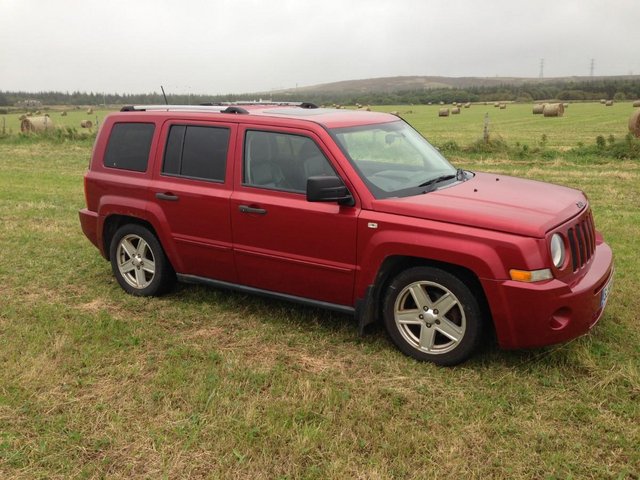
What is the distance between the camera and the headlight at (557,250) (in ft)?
12.3

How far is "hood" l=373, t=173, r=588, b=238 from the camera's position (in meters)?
3.75

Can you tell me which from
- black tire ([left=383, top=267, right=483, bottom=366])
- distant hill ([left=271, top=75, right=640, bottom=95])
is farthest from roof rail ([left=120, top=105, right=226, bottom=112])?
distant hill ([left=271, top=75, right=640, bottom=95])

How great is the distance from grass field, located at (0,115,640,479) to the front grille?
2.17 ft

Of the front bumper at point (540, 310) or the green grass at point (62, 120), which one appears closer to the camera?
the front bumper at point (540, 310)

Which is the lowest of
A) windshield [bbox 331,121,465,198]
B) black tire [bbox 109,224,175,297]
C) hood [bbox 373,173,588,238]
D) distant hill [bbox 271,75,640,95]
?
black tire [bbox 109,224,175,297]

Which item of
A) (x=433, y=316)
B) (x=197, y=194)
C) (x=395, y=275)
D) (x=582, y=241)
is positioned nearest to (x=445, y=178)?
(x=395, y=275)

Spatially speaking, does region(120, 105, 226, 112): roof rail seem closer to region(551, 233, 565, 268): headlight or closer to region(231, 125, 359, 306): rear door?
region(231, 125, 359, 306): rear door

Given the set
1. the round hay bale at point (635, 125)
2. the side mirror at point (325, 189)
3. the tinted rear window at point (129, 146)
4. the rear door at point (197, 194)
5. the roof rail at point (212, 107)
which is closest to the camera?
the side mirror at point (325, 189)

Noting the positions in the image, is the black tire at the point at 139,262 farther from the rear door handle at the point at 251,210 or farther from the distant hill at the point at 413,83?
the distant hill at the point at 413,83

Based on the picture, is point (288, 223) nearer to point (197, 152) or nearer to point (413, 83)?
point (197, 152)

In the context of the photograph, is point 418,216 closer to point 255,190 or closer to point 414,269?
point 414,269

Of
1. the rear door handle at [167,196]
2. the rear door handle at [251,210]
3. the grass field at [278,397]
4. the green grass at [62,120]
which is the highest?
the rear door handle at [167,196]

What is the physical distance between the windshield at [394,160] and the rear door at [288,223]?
0.26 meters

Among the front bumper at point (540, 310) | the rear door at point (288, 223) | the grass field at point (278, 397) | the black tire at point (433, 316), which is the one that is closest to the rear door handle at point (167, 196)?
the rear door at point (288, 223)
